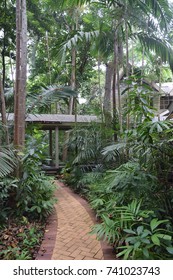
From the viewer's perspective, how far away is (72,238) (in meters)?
2.83

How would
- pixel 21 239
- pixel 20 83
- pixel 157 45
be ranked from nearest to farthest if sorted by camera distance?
pixel 21 239, pixel 20 83, pixel 157 45

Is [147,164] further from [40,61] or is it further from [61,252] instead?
[40,61]

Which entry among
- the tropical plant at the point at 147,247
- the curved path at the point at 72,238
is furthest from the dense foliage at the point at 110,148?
the curved path at the point at 72,238

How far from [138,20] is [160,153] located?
3.50m

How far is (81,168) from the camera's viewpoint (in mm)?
5824

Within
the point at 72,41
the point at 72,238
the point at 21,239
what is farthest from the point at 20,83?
the point at 72,238

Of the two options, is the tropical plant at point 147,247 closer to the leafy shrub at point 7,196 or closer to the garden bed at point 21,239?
the garden bed at point 21,239

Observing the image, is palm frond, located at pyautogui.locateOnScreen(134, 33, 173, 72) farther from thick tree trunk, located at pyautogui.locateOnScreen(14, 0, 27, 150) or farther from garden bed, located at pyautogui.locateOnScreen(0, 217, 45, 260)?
garden bed, located at pyautogui.locateOnScreen(0, 217, 45, 260)

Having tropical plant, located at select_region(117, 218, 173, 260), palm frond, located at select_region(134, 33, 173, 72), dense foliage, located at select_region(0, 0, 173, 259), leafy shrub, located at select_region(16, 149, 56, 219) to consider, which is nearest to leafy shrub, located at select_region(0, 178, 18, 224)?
A: dense foliage, located at select_region(0, 0, 173, 259)

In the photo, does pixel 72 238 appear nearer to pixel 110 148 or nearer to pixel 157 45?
pixel 110 148

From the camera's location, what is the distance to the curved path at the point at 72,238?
7.84 feet

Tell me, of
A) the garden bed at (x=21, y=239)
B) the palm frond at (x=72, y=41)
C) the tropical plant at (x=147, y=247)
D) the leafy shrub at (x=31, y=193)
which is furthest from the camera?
the palm frond at (x=72, y=41)
